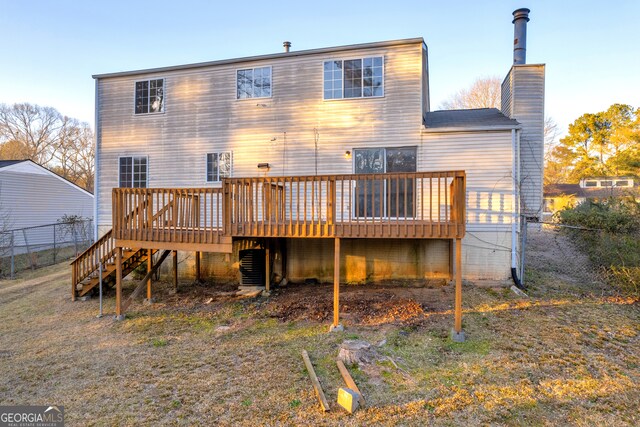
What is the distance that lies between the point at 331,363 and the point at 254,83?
7798 millimetres

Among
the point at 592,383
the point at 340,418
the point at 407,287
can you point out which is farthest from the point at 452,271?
the point at 340,418

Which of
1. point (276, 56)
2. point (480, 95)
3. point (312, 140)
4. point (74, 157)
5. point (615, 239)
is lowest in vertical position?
point (615, 239)

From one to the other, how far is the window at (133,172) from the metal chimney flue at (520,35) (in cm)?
1122

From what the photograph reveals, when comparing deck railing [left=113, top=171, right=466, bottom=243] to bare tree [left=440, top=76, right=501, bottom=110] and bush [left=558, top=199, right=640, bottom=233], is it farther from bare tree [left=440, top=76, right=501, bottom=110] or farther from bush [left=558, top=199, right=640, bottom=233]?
bare tree [left=440, top=76, right=501, bottom=110]

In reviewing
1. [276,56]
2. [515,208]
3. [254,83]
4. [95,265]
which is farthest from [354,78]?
[95,265]

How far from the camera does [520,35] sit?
30.7ft

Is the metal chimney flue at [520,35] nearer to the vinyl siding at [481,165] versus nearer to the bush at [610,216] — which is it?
the vinyl siding at [481,165]

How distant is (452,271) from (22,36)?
76.7 feet

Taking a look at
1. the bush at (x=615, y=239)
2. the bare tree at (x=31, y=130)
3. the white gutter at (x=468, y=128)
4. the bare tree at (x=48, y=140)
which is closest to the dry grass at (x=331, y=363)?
the bush at (x=615, y=239)

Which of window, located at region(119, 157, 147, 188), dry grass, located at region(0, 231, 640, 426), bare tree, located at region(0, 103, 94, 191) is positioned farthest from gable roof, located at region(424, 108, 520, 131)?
bare tree, located at region(0, 103, 94, 191)

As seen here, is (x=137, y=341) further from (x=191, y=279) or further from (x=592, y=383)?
(x=592, y=383)

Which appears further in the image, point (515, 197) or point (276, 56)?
point (276, 56)

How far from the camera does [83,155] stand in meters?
35.2

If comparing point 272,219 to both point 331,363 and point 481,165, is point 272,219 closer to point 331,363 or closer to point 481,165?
point 331,363
